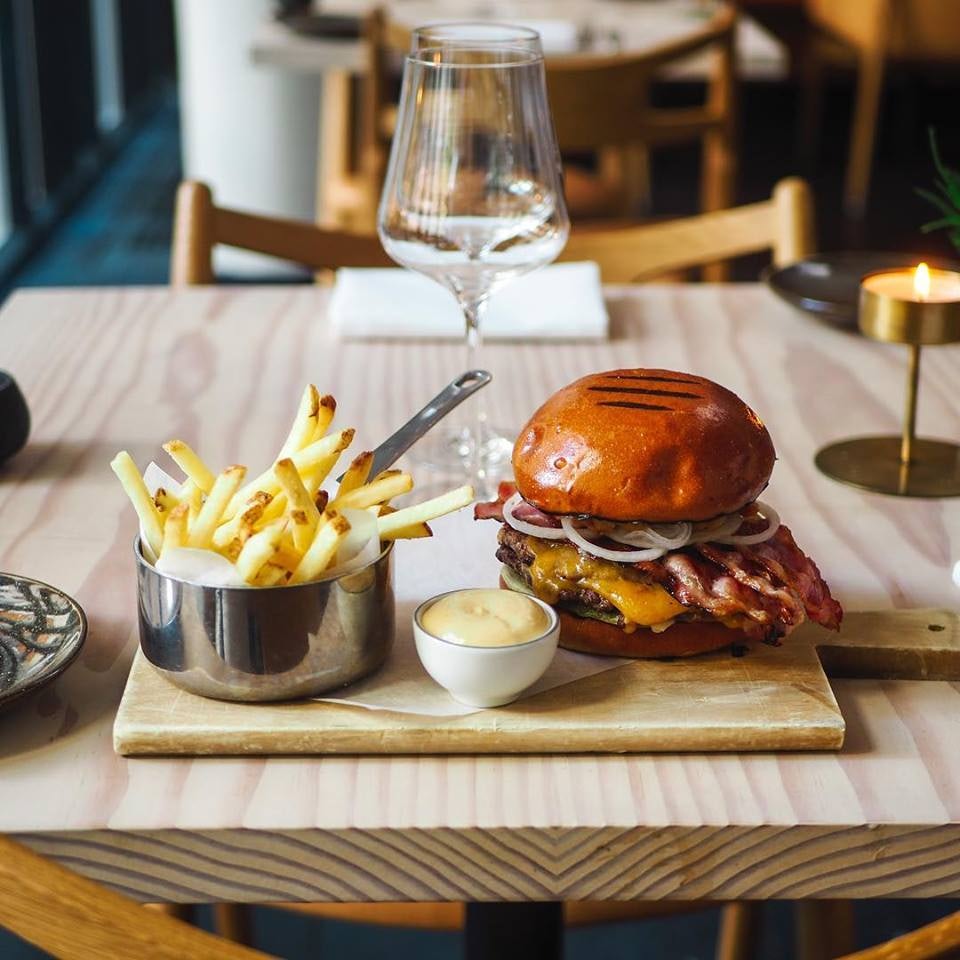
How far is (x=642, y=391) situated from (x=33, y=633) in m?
0.36

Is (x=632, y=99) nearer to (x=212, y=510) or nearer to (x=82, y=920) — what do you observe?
(x=212, y=510)

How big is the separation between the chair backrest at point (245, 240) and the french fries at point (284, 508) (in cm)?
96

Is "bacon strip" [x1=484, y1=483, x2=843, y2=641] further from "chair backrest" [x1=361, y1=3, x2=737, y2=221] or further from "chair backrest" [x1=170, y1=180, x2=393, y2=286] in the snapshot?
"chair backrest" [x1=361, y1=3, x2=737, y2=221]

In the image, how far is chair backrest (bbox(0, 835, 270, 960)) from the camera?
19.1 inches

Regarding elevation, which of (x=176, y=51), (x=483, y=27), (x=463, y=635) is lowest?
(x=176, y=51)

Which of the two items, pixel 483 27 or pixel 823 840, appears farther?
pixel 483 27

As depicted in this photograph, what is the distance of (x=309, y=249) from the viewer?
1.73 metres

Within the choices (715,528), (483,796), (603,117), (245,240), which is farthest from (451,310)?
(603,117)

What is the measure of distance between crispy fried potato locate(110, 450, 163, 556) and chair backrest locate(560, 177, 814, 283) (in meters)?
1.09

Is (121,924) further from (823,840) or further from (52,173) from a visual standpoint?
(52,173)

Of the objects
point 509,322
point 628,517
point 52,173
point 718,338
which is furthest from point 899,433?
point 52,173

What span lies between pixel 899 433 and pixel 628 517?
20.3 inches

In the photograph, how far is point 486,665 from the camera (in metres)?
0.67

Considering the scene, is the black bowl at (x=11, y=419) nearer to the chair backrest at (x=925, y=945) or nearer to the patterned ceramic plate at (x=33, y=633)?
the patterned ceramic plate at (x=33, y=633)
